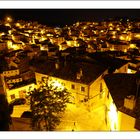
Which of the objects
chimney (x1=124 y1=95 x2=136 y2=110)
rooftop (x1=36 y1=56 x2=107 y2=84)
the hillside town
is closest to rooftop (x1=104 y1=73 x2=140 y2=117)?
the hillside town

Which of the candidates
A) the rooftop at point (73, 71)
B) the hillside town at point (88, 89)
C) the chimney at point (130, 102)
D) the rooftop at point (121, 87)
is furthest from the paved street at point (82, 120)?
the chimney at point (130, 102)

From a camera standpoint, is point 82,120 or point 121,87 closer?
point 121,87

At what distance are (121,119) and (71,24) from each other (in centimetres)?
5606

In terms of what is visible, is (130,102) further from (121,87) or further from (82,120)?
(82,120)

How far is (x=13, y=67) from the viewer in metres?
19.3

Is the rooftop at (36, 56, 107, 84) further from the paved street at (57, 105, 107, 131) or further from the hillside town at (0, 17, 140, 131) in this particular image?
the paved street at (57, 105, 107, 131)

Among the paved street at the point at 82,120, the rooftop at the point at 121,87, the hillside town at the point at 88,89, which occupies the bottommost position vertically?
the paved street at the point at 82,120

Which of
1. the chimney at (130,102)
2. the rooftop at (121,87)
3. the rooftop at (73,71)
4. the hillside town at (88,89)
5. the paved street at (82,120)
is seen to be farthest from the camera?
the rooftop at (73,71)

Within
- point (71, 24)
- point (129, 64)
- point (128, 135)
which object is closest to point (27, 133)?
point (128, 135)

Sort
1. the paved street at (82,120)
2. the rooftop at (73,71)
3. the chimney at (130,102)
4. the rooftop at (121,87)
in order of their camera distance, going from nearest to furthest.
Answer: the chimney at (130,102)
the rooftop at (121,87)
the paved street at (82,120)
the rooftop at (73,71)

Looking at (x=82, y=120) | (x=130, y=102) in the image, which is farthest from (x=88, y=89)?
(x=130, y=102)

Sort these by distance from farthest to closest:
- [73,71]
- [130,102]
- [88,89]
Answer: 1. [73,71]
2. [88,89]
3. [130,102]

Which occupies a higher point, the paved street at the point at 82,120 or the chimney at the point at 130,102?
the chimney at the point at 130,102

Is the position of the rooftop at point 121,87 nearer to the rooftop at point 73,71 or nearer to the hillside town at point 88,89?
the hillside town at point 88,89
